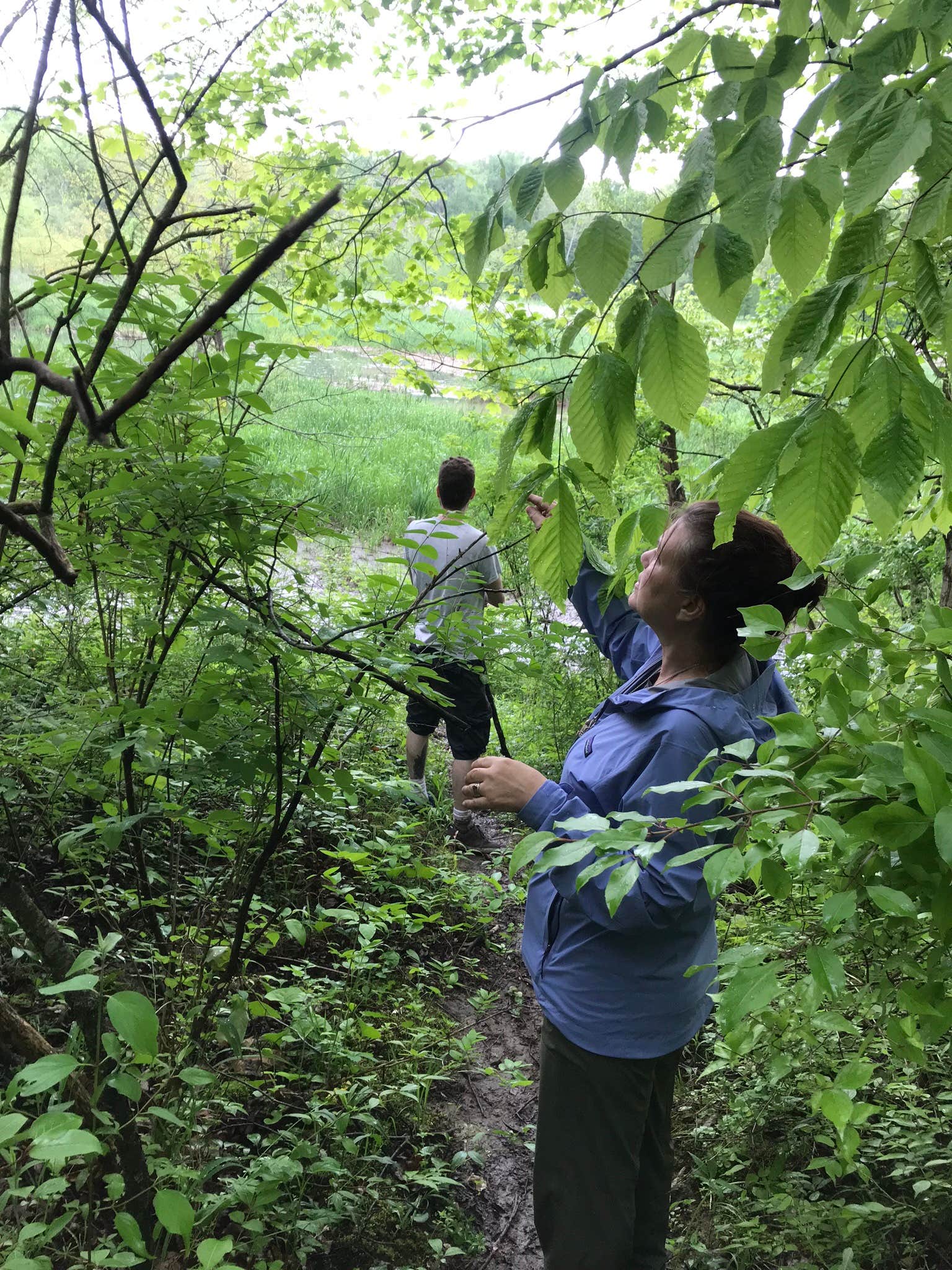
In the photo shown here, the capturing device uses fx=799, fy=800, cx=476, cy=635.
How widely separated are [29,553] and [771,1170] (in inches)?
106

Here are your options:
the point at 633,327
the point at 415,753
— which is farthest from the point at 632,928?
the point at 415,753

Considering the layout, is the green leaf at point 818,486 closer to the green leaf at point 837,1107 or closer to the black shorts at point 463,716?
the green leaf at point 837,1107

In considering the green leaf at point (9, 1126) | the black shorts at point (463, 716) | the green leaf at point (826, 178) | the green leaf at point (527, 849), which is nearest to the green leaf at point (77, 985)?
the green leaf at point (9, 1126)

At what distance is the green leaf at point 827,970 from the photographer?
902 millimetres

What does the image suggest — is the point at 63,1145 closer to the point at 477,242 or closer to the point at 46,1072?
the point at 46,1072

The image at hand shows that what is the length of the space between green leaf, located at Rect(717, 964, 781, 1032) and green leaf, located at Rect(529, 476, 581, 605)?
55 cm

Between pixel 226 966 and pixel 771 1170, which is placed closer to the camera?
pixel 226 966

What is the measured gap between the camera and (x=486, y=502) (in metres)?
4.91

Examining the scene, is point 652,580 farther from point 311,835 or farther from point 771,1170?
point 311,835

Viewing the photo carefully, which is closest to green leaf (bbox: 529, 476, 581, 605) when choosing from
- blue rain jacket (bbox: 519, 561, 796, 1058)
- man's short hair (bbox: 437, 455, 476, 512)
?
blue rain jacket (bbox: 519, 561, 796, 1058)

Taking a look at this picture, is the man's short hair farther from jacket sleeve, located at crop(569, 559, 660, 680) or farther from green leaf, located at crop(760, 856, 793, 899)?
green leaf, located at crop(760, 856, 793, 899)

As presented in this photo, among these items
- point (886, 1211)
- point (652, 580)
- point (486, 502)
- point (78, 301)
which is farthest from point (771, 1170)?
point (486, 502)

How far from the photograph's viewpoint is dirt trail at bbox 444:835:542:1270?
2252 mm

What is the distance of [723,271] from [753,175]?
4.0 inches
